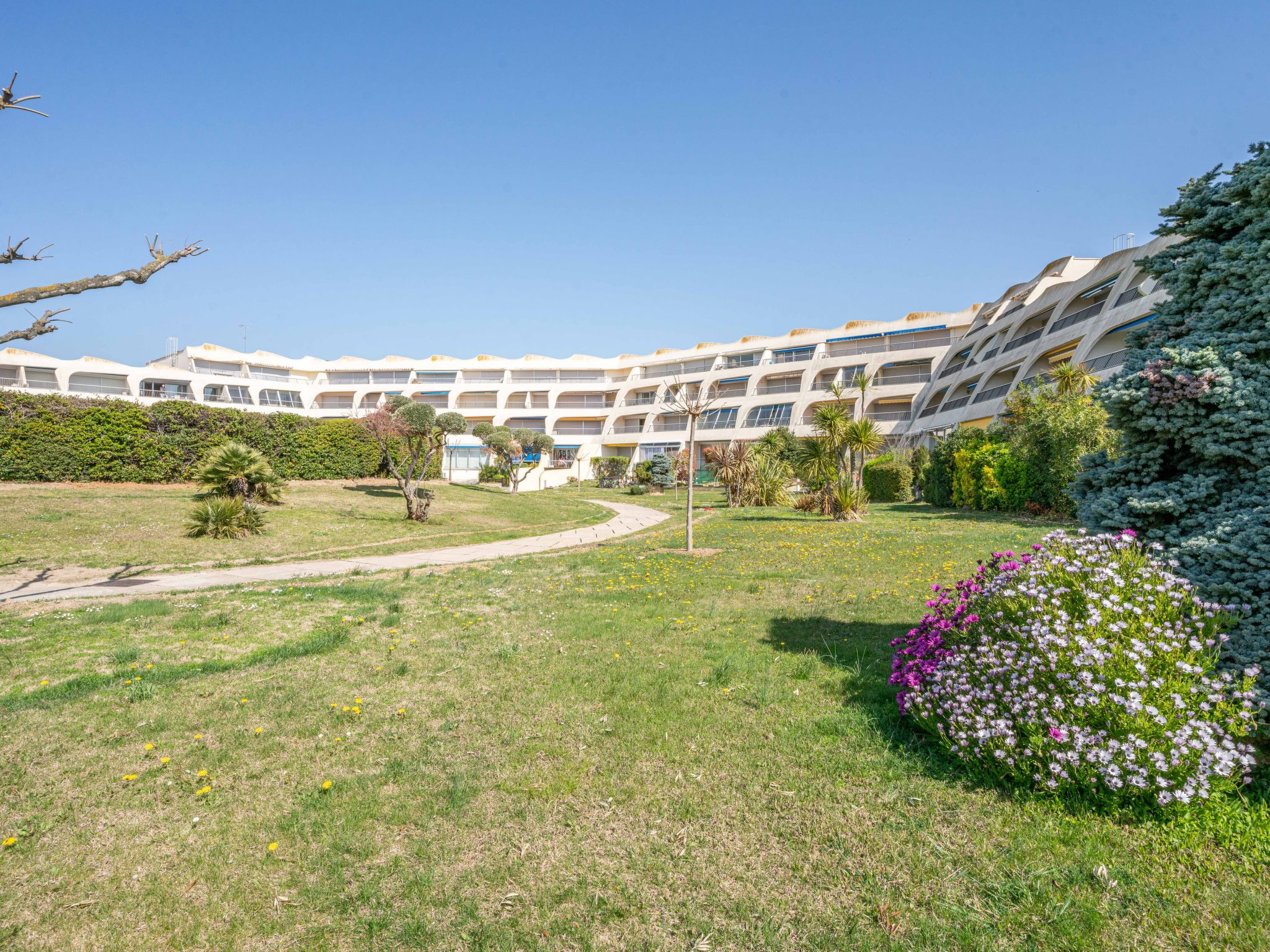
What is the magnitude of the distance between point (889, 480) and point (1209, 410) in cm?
2854

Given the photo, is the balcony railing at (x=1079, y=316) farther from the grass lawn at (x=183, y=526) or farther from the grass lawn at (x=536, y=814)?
the grass lawn at (x=536, y=814)

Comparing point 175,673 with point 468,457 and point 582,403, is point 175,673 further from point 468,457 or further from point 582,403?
point 582,403

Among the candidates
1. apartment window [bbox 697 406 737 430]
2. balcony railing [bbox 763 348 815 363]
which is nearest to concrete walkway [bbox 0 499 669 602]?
apartment window [bbox 697 406 737 430]

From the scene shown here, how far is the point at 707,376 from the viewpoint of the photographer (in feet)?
217

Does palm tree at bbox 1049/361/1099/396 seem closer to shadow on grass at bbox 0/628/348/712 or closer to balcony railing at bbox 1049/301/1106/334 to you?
balcony railing at bbox 1049/301/1106/334

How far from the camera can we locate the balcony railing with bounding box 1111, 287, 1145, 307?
Result: 99.7 feet

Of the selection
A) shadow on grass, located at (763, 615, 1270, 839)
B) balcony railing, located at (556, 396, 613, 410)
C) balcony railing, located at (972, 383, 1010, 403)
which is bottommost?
shadow on grass, located at (763, 615, 1270, 839)

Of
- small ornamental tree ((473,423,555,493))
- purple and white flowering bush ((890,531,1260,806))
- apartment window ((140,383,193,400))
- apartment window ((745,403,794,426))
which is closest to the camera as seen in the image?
purple and white flowering bush ((890,531,1260,806))

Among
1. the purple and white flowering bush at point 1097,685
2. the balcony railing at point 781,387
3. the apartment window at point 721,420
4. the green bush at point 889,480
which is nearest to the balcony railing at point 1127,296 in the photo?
the green bush at point 889,480

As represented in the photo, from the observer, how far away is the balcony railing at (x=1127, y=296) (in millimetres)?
30391

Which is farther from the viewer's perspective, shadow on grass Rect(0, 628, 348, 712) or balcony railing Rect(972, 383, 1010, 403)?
balcony railing Rect(972, 383, 1010, 403)

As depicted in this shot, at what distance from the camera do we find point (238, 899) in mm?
2738

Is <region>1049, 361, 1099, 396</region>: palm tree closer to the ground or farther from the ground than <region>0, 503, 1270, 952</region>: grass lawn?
farther from the ground

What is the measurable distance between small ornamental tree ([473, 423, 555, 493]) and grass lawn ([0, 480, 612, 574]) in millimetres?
11706
